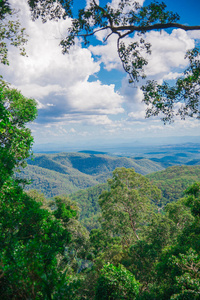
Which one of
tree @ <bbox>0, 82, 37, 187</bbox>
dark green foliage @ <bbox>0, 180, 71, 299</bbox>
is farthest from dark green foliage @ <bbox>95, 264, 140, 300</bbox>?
tree @ <bbox>0, 82, 37, 187</bbox>

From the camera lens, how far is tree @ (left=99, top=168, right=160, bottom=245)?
54.9ft

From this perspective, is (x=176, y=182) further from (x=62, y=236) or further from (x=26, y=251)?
(x=26, y=251)

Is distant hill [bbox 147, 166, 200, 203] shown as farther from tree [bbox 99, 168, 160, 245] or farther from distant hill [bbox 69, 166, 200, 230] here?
tree [bbox 99, 168, 160, 245]

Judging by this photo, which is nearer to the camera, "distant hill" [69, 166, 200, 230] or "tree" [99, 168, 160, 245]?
"tree" [99, 168, 160, 245]

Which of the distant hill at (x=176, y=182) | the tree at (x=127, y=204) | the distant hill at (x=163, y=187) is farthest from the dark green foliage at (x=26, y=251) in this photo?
the distant hill at (x=163, y=187)

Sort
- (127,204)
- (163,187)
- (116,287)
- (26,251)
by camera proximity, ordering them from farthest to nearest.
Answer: (163,187), (127,204), (116,287), (26,251)

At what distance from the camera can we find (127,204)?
55.6 feet

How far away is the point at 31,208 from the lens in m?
5.57

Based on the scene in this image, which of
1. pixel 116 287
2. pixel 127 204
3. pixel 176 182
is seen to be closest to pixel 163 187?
pixel 176 182

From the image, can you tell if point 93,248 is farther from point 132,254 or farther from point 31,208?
point 31,208

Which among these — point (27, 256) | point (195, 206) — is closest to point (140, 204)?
point (195, 206)

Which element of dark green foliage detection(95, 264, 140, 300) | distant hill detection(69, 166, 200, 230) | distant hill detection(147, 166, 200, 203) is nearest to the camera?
dark green foliage detection(95, 264, 140, 300)

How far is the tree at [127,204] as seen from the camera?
54.9 feet

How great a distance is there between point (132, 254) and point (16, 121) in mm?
12102
